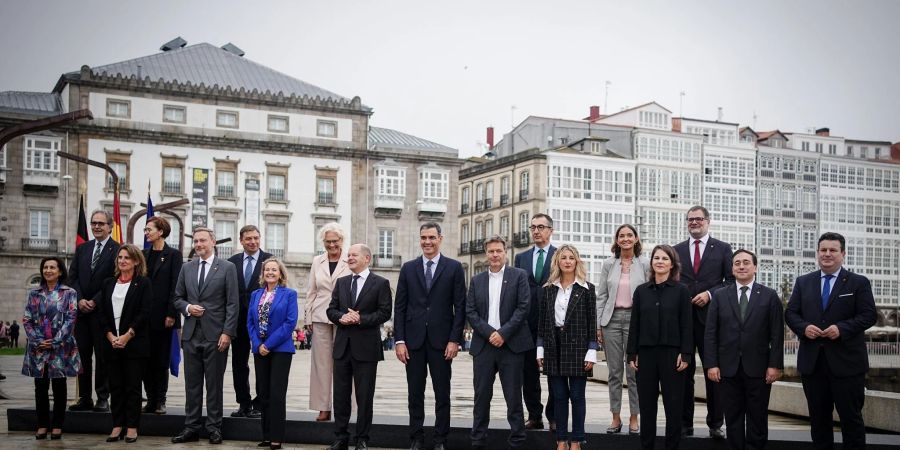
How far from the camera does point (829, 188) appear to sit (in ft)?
266

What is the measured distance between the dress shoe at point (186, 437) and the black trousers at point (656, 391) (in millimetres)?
4508

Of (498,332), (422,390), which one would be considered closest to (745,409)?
(498,332)

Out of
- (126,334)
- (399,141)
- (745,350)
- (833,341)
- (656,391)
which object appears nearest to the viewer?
(833,341)

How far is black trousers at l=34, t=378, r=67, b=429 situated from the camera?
427 inches

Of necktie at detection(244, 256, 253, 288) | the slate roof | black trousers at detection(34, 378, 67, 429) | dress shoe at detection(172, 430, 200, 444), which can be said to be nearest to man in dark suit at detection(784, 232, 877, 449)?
necktie at detection(244, 256, 253, 288)

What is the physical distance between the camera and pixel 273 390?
10742 millimetres

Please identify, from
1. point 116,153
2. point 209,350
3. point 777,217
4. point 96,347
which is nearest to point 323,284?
point 209,350

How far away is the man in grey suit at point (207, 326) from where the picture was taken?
1098 centimetres

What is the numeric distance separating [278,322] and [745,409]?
15.2ft

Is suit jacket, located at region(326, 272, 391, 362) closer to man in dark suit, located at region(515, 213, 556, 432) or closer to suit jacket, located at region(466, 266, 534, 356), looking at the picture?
suit jacket, located at region(466, 266, 534, 356)

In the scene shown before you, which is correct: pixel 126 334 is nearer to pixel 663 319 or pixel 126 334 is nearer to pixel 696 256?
pixel 663 319

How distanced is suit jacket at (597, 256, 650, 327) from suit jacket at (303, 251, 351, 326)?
2.67 m

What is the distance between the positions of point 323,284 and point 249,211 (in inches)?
1881

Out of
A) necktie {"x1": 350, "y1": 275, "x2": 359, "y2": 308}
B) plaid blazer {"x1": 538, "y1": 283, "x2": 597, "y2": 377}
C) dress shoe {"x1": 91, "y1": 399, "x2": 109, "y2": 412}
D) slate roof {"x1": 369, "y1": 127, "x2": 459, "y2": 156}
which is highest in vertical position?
slate roof {"x1": 369, "y1": 127, "x2": 459, "y2": 156}
